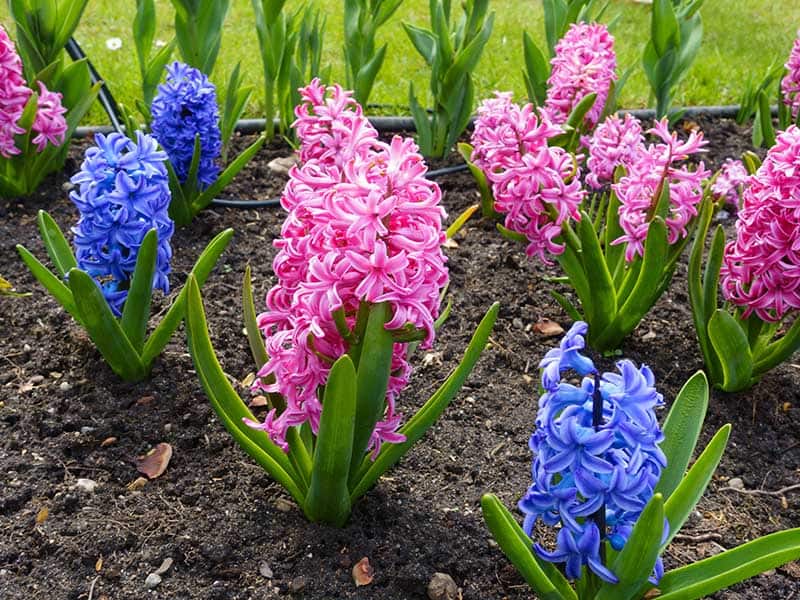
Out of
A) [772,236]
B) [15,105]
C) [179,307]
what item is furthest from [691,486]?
[15,105]

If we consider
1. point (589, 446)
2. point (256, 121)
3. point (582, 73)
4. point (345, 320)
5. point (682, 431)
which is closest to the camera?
point (589, 446)

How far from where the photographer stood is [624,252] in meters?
2.56

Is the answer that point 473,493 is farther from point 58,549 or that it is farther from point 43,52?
point 43,52

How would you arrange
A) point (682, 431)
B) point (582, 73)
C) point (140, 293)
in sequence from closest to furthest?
point (682, 431), point (140, 293), point (582, 73)

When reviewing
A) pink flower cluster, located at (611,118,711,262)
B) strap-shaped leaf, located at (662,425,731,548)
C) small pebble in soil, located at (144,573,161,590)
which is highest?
pink flower cluster, located at (611,118,711,262)

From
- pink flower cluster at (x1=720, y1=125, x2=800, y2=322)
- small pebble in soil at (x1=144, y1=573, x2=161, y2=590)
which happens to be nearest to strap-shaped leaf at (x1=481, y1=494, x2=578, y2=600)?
small pebble in soil at (x1=144, y1=573, x2=161, y2=590)

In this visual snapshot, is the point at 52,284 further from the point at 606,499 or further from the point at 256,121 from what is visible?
the point at 256,121

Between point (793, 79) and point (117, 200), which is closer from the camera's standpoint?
point (117, 200)

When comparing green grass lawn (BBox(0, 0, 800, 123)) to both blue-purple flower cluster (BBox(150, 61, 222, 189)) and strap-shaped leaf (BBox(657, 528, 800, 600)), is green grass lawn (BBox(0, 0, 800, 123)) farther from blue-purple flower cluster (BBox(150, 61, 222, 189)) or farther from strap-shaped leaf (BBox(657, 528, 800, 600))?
strap-shaped leaf (BBox(657, 528, 800, 600))

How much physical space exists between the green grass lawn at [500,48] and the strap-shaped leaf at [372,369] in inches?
113

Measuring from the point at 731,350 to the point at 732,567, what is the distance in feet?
2.68

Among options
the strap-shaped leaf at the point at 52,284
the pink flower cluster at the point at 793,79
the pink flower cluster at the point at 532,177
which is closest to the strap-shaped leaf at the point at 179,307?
the strap-shaped leaf at the point at 52,284

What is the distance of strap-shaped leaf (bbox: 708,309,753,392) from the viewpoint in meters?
2.20

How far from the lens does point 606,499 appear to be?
1353 mm
